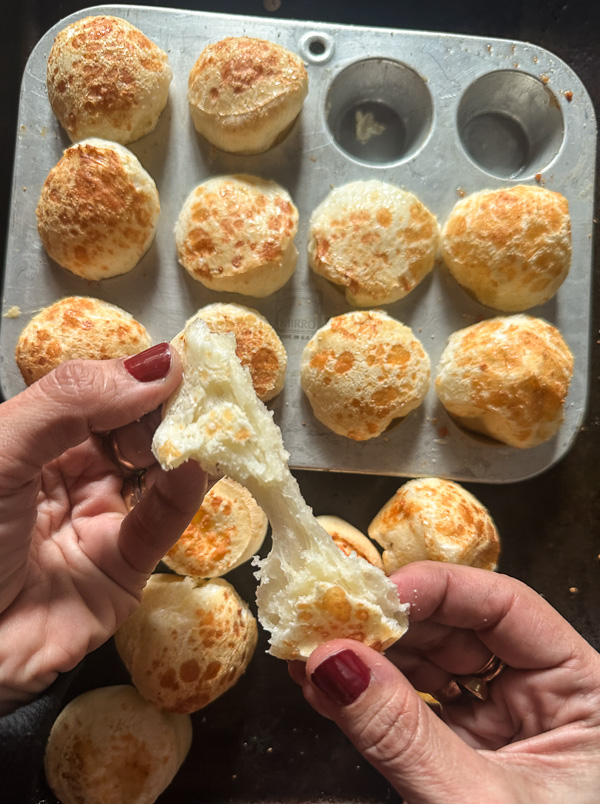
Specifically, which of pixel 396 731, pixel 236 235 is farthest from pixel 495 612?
pixel 236 235

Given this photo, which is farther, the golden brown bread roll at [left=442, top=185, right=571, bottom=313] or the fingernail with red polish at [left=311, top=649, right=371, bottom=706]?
the golden brown bread roll at [left=442, top=185, right=571, bottom=313]

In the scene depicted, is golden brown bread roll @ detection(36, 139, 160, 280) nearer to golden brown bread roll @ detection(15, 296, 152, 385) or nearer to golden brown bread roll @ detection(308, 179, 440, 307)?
golden brown bread roll @ detection(15, 296, 152, 385)

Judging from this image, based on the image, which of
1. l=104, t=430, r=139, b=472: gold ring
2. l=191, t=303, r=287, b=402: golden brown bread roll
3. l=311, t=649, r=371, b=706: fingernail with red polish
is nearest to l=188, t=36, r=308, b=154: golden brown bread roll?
l=191, t=303, r=287, b=402: golden brown bread roll

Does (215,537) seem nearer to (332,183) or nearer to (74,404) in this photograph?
(74,404)

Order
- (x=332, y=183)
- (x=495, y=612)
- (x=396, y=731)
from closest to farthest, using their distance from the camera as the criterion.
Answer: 1. (x=396, y=731)
2. (x=495, y=612)
3. (x=332, y=183)

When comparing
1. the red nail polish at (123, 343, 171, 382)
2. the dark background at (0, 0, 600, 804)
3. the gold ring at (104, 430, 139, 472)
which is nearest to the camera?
the red nail polish at (123, 343, 171, 382)

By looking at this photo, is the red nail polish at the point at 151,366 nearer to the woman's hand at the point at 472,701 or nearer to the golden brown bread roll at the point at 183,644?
the woman's hand at the point at 472,701
